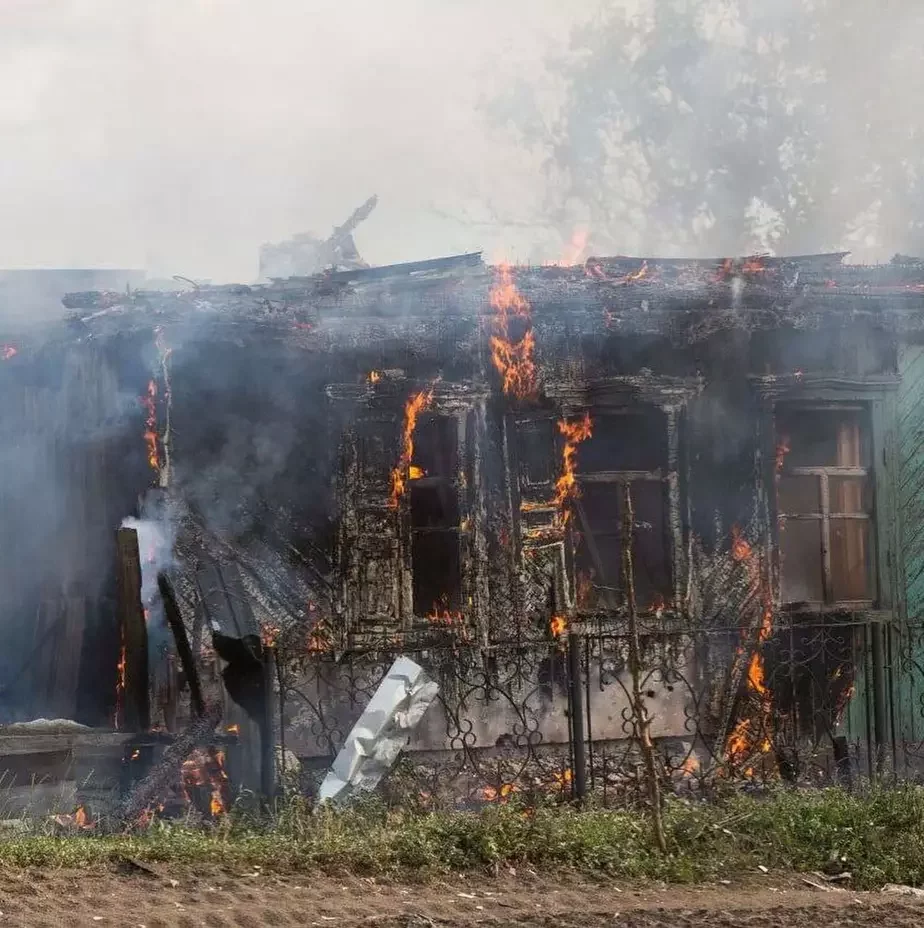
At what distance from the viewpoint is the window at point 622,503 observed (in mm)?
10484

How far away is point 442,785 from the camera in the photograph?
9.38 metres

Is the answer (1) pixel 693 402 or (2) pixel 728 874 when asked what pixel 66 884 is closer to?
(2) pixel 728 874

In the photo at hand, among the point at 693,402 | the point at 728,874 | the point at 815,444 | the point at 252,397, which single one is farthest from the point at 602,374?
the point at 728,874

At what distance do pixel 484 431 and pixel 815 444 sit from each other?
10.9 feet

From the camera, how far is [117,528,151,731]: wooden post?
9766 millimetres

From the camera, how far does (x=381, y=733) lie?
8.45 meters

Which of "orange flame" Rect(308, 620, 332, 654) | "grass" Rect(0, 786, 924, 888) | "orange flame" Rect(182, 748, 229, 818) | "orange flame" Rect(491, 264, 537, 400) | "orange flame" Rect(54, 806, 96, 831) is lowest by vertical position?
"orange flame" Rect(54, 806, 96, 831)

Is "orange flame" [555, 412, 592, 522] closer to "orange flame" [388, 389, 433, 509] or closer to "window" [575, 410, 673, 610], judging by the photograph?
"window" [575, 410, 673, 610]

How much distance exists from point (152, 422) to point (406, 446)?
2.24 meters

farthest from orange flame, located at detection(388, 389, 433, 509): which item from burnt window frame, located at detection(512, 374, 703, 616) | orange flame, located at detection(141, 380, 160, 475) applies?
orange flame, located at detection(141, 380, 160, 475)

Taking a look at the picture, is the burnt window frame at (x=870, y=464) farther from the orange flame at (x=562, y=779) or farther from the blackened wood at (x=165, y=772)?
the blackened wood at (x=165, y=772)

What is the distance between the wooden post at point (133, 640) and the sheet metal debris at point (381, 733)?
228 cm

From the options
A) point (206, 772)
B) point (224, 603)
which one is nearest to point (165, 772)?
point (206, 772)

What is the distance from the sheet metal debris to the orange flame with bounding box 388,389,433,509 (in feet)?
6.00
